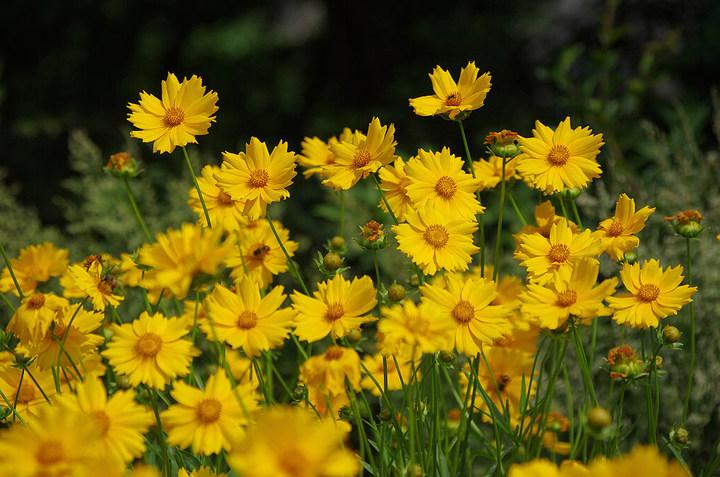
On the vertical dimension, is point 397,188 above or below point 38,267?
above

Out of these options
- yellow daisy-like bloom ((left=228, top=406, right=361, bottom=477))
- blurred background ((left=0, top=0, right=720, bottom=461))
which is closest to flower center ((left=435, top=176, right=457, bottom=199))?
yellow daisy-like bloom ((left=228, top=406, right=361, bottom=477))

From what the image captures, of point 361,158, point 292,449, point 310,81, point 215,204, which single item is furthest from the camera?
point 310,81

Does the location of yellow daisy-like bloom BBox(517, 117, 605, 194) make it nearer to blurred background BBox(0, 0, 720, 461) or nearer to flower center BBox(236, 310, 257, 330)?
flower center BBox(236, 310, 257, 330)

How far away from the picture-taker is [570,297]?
0.81 metres

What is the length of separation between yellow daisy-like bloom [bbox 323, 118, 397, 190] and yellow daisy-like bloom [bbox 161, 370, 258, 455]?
26 centimetres

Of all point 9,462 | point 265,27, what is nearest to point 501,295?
point 9,462

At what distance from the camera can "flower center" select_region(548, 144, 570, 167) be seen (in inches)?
36.9

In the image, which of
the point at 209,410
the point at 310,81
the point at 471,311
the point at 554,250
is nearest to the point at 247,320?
the point at 209,410

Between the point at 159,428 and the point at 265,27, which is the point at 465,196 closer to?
the point at 159,428

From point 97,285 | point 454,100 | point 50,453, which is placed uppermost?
point 454,100

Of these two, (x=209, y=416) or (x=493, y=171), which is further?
(x=493, y=171)

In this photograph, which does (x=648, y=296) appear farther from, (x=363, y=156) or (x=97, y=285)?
(x=97, y=285)

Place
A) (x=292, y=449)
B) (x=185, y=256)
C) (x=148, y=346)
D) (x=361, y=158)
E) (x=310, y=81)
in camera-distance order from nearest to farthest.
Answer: (x=292, y=449), (x=185, y=256), (x=148, y=346), (x=361, y=158), (x=310, y=81)

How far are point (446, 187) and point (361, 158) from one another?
0.32 ft
